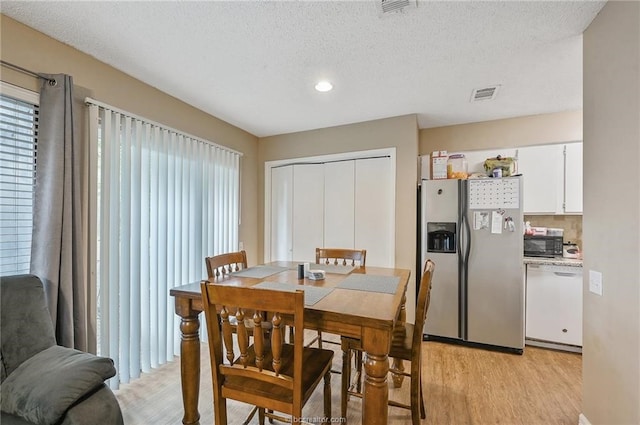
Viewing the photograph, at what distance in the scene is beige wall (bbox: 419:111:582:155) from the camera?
3.00 metres

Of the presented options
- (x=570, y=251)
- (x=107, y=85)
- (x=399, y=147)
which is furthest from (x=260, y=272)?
(x=570, y=251)

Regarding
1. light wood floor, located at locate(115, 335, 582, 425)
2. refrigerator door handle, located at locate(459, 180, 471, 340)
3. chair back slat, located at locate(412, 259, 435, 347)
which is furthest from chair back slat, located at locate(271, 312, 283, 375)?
refrigerator door handle, located at locate(459, 180, 471, 340)

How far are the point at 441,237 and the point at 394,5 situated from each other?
7.29ft

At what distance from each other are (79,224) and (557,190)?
14.0ft

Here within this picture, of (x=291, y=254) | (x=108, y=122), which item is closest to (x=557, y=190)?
(x=291, y=254)

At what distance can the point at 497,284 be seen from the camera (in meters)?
2.77

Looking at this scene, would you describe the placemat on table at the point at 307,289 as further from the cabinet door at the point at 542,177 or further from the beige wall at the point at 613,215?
the cabinet door at the point at 542,177

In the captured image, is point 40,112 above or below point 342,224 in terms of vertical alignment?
above

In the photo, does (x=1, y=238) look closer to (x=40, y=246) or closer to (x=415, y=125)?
(x=40, y=246)

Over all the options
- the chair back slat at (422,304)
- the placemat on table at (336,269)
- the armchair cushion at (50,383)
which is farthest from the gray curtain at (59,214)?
the chair back slat at (422,304)

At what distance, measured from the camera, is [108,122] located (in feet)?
6.89

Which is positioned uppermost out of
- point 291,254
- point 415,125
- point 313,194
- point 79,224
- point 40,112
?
point 415,125

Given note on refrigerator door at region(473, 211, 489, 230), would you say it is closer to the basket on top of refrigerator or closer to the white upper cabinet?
the basket on top of refrigerator

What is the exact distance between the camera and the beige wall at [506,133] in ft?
9.84
